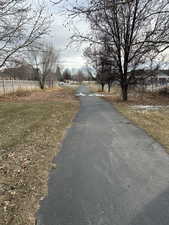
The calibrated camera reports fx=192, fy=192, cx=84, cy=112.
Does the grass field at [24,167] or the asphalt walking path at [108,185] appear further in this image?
the grass field at [24,167]

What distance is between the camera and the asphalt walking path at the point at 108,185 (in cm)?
242

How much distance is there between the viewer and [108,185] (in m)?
3.17

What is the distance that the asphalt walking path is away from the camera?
7.94ft

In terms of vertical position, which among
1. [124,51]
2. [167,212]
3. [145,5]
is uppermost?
[145,5]

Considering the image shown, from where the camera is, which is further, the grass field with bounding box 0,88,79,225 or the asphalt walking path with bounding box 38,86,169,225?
the grass field with bounding box 0,88,79,225

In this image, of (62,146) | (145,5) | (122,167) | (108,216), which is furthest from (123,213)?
(145,5)

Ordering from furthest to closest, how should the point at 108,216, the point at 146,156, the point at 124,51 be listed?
the point at 124,51 < the point at 146,156 < the point at 108,216

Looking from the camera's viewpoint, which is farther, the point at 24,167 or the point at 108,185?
the point at 24,167

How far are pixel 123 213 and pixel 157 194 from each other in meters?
0.74

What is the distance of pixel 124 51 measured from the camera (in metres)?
16.6

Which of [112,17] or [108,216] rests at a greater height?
[112,17]

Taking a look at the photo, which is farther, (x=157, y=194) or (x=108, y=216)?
(x=157, y=194)

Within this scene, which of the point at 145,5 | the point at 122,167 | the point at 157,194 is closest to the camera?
the point at 157,194

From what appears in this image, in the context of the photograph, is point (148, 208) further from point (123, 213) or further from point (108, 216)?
point (108, 216)
